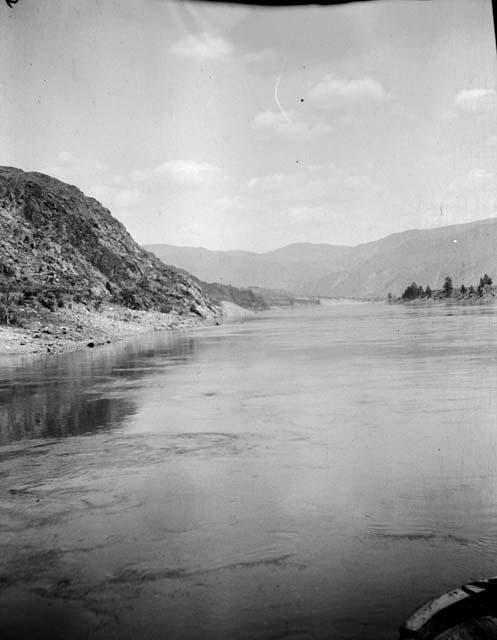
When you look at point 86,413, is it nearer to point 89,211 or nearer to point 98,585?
point 98,585

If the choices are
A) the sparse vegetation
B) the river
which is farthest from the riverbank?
the sparse vegetation

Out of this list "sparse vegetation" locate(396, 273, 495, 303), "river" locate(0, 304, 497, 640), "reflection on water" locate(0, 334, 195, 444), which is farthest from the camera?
"sparse vegetation" locate(396, 273, 495, 303)

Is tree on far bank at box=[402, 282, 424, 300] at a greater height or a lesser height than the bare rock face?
lesser

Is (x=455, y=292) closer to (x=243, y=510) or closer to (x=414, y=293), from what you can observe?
(x=414, y=293)

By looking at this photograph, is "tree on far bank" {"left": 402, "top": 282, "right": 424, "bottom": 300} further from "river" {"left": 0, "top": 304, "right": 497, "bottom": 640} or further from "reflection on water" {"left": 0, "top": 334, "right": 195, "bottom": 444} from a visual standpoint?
"river" {"left": 0, "top": 304, "right": 497, "bottom": 640}

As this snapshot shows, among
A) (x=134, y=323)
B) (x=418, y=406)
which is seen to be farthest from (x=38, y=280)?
(x=418, y=406)

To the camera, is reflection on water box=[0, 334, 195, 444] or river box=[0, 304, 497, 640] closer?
river box=[0, 304, 497, 640]
